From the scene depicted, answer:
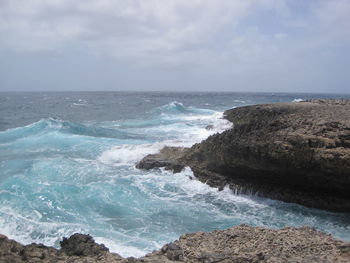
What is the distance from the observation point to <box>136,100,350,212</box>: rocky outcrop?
8.73 metres

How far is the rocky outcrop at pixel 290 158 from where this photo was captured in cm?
873

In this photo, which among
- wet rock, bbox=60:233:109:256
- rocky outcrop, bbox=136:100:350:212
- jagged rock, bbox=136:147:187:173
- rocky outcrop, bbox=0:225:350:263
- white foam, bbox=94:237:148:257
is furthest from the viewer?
jagged rock, bbox=136:147:187:173

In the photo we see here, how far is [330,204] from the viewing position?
30.1ft

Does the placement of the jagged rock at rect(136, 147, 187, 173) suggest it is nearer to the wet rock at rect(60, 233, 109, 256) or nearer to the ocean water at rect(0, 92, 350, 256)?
the ocean water at rect(0, 92, 350, 256)

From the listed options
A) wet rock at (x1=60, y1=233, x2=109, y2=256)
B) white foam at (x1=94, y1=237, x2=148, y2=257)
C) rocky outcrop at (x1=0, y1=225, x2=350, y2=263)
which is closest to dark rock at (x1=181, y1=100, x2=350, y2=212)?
rocky outcrop at (x1=0, y1=225, x2=350, y2=263)

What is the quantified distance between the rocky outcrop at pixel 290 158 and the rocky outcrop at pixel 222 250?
405cm

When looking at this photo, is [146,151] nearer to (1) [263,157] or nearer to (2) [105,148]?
(2) [105,148]

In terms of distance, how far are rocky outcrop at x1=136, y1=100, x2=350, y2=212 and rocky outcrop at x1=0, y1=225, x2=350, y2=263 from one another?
4048mm

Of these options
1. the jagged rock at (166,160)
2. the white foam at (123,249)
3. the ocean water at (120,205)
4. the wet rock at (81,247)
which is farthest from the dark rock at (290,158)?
the wet rock at (81,247)

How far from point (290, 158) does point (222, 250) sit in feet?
17.5

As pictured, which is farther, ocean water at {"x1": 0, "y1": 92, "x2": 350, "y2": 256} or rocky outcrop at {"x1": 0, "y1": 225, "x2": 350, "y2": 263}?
ocean water at {"x1": 0, "y1": 92, "x2": 350, "y2": 256}

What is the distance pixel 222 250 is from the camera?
466 centimetres

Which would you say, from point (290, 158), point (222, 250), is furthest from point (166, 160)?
point (222, 250)

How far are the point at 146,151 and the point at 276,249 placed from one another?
10926 mm
